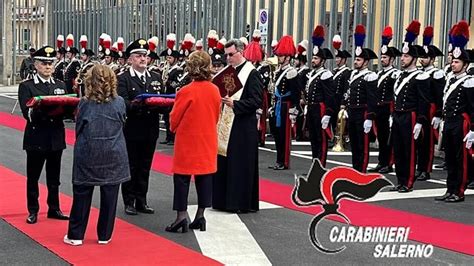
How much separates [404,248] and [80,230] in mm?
3007

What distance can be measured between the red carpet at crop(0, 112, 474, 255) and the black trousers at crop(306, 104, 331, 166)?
1.98 metres

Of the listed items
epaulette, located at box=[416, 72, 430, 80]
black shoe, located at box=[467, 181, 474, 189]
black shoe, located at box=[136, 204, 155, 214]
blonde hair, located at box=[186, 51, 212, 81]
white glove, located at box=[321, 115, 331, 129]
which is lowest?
black shoe, located at box=[467, 181, 474, 189]

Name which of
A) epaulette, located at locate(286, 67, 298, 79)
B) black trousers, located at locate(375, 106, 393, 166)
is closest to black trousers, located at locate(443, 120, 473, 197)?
black trousers, located at locate(375, 106, 393, 166)

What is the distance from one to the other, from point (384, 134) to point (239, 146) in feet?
15.3

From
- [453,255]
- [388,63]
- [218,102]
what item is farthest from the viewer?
[388,63]

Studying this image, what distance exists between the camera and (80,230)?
732 centimetres

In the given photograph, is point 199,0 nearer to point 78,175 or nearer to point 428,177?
point 428,177

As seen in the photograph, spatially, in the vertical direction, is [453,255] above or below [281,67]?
below

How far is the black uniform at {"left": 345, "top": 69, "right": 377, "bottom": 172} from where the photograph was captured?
39.6 feet

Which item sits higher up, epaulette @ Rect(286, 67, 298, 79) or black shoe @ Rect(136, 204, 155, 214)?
epaulette @ Rect(286, 67, 298, 79)

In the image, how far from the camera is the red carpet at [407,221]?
7703 mm

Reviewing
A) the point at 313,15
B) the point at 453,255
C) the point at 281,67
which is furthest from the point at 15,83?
the point at 453,255

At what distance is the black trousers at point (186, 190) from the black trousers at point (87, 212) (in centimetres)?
74

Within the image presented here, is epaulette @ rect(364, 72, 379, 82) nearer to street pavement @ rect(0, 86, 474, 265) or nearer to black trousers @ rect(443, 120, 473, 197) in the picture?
street pavement @ rect(0, 86, 474, 265)
